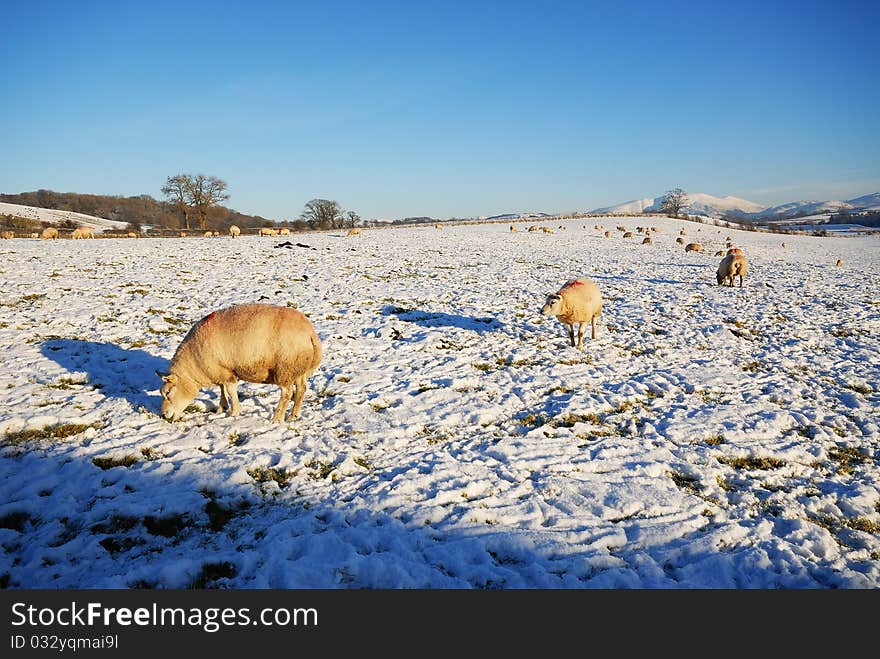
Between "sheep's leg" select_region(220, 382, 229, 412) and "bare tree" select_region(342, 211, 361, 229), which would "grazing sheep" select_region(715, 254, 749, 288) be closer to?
"sheep's leg" select_region(220, 382, 229, 412)

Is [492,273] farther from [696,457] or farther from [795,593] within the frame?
[795,593]

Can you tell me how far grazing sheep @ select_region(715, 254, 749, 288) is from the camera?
69.8ft

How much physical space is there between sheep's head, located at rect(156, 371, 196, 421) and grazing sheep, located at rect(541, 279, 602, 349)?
27.4ft

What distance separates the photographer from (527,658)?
3.41 metres

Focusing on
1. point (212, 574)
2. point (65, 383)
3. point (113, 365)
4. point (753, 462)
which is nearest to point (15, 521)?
point (212, 574)

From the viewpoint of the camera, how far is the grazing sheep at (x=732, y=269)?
2127 cm

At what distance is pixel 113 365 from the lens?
29.4 ft

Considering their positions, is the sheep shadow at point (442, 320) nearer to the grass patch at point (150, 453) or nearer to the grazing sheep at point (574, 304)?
the grazing sheep at point (574, 304)

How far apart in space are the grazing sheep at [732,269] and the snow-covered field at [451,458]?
802 centimetres

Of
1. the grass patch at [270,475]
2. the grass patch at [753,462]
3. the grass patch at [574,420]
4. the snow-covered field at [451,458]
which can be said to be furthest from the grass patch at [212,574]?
the grass patch at [753,462]

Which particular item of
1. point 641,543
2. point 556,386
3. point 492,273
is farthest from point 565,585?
point 492,273

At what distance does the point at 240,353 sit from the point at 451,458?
375 cm

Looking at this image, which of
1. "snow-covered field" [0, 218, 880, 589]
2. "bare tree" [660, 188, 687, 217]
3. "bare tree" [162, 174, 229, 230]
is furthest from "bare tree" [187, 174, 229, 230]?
"bare tree" [660, 188, 687, 217]

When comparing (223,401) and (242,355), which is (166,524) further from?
(223,401)
